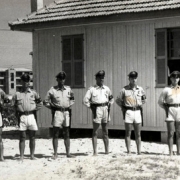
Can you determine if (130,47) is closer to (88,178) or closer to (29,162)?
(29,162)

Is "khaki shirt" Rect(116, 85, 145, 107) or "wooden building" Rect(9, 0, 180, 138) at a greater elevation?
"wooden building" Rect(9, 0, 180, 138)

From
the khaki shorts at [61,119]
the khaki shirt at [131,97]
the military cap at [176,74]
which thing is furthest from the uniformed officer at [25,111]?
the military cap at [176,74]

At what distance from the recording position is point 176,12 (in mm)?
13242

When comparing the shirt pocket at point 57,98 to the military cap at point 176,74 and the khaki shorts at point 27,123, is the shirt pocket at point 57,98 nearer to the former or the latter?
the khaki shorts at point 27,123

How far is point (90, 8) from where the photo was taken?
15.0 meters

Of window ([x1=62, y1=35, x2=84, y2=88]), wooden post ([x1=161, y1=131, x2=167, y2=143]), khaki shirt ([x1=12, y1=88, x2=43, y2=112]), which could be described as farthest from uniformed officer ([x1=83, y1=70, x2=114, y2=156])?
window ([x1=62, y1=35, x2=84, y2=88])

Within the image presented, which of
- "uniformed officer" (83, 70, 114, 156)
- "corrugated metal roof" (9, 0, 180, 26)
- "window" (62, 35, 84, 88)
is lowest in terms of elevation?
"uniformed officer" (83, 70, 114, 156)

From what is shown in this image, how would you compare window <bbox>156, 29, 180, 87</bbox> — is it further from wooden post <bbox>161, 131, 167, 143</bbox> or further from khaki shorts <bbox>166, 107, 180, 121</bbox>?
khaki shorts <bbox>166, 107, 180, 121</bbox>

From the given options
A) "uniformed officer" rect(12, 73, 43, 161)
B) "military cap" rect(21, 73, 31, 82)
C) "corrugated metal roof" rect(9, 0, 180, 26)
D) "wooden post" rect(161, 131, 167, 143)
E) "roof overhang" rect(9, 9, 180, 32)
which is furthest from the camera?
"wooden post" rect(161, 131, 167, 143)

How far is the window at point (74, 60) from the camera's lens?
15.1 metres

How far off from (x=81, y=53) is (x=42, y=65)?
4.66 feet

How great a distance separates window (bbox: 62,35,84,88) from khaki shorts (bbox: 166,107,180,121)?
432 cm

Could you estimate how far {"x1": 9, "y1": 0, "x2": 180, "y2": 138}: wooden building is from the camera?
13805mm

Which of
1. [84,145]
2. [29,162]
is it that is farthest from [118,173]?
[84,145]
